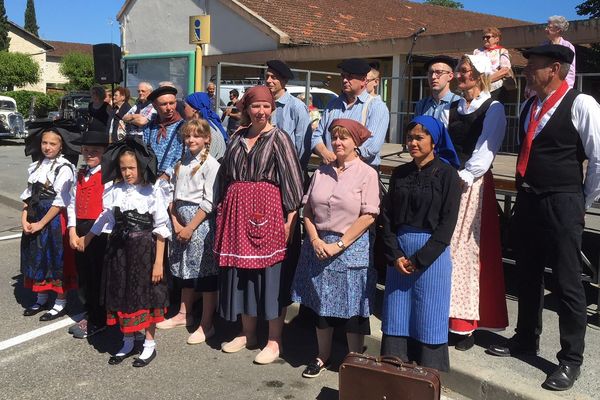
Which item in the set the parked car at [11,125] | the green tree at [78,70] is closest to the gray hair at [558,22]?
the parked car at [11,125]

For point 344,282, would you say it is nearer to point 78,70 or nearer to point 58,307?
point 58,307

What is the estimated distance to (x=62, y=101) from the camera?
1040 inches

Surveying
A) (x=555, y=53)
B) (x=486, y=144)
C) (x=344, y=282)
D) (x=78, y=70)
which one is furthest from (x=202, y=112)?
(x=78, y=70)

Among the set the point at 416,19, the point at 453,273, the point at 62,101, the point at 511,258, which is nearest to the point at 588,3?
the point at 416,19

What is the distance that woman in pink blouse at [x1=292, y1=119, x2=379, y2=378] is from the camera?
3.81 metres

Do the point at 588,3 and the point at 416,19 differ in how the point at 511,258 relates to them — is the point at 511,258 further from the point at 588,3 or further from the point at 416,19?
the point at 588,3

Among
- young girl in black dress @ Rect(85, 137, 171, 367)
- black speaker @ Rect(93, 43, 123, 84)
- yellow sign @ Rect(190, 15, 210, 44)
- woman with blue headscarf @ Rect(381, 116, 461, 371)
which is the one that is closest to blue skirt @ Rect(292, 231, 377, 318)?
woman with blue headscarf @ Rect(381, 116, 461, 371)

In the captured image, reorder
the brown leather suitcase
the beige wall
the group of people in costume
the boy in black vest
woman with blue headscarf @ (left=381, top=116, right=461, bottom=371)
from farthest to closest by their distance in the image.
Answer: the beige wall < the boy in black vest < the group of people in costume < woman with blue headscarf @ (left=381, top=116, right=461, bottom=371) < the brown leather suitcase

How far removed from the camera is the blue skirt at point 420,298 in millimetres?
3551

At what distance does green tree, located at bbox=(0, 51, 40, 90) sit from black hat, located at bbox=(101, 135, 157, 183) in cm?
4138

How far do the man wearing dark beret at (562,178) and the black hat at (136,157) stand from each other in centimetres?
243

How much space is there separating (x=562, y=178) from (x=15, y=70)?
43.7 m

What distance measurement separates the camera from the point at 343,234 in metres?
3.83

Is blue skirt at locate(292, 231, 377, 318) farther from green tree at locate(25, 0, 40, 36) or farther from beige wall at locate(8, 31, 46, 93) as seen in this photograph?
green tree at locate(25, 0, 40, 36)
